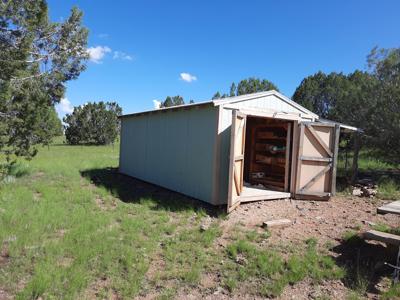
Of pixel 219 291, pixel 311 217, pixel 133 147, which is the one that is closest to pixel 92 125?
pixel 133 147

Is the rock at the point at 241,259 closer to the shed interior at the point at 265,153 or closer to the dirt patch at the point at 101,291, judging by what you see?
the dirt patch at the point at 101,291

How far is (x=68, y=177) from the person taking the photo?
1034 cm

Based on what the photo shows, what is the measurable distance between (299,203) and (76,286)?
5630 millimetres

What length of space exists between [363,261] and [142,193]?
18.6ft

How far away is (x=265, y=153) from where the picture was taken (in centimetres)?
1059

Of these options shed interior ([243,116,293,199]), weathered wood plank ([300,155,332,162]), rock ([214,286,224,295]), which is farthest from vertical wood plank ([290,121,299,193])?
rock ([214,286,224,295])

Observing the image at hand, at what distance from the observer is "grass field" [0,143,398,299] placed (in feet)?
12.0

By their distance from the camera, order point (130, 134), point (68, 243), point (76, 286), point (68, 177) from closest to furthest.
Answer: point (76, 286)
point (68, 243)
point (68, 177)
point (130, 134)

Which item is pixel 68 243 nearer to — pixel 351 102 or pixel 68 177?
pixel 68 177

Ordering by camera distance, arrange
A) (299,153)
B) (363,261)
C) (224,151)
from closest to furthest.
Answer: (363,261) < (224,151) < (299,153)

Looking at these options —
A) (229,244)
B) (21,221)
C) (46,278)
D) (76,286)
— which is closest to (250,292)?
(229,244)

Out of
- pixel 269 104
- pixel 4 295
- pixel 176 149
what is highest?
pixel 269 104

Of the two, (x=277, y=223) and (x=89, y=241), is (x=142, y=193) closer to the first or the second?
(x=89, y=241)

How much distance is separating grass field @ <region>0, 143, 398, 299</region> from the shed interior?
342 cm
